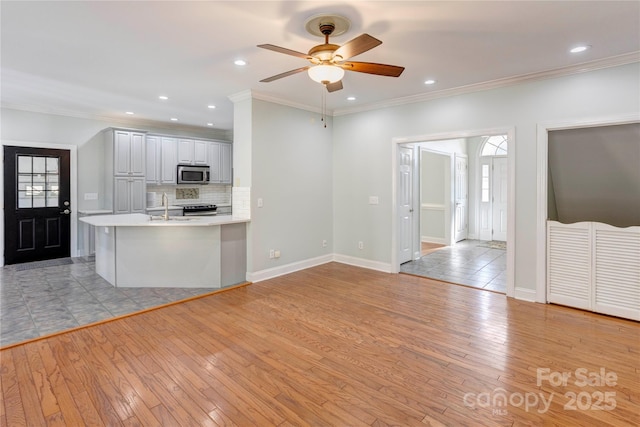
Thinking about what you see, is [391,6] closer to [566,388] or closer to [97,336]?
[566,388]

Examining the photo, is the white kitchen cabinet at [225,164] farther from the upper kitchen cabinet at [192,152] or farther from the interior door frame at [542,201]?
the interior door frame at [542,201]

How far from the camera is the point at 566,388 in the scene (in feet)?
7.61

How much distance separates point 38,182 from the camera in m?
5.91

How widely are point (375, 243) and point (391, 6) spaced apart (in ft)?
12.3

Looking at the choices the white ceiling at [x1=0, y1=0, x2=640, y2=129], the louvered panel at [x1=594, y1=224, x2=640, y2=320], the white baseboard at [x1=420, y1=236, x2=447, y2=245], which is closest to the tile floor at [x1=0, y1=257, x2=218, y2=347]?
the white ceiling at [x1=0, y1=0, x2=640, y2=129]

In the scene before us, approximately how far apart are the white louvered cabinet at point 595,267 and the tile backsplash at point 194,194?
6.94 m

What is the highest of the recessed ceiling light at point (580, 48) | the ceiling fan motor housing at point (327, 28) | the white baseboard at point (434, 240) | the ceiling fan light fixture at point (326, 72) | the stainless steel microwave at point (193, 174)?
the recessed ceiling light at point (580, 48)

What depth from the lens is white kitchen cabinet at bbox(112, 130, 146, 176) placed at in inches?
248

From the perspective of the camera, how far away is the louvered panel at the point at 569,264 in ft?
12.2

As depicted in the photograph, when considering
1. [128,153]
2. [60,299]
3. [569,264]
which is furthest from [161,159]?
[569,264]

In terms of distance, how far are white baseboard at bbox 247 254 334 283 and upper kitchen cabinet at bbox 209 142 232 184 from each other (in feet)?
11.7

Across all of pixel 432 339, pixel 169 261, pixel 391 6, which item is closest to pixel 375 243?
pixel 432 339

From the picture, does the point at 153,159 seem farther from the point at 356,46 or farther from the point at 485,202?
the point at 485,202

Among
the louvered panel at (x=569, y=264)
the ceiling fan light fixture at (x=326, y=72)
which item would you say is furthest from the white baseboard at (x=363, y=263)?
the ceiling fan light fixture at (x=326, y=72)
